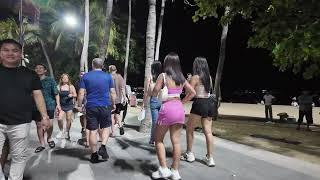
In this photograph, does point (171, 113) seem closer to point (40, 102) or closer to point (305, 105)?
point (40, 102)

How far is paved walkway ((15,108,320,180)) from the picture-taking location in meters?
7.99

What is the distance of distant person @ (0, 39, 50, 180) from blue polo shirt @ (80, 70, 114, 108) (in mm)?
3135

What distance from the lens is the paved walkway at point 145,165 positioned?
799cm

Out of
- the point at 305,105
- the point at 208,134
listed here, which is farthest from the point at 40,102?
the point at 305,105

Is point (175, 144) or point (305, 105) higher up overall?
point (305, 105)

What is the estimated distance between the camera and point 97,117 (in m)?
9.20

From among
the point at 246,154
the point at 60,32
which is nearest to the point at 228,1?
the point at 246,154

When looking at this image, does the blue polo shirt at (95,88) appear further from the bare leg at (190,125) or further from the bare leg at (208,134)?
the bare leg at (208,134)

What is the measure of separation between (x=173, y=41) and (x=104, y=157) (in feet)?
177

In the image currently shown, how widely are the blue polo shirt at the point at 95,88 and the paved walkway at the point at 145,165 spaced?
3.53 ft

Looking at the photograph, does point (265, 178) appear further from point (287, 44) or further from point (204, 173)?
point (287, 44)

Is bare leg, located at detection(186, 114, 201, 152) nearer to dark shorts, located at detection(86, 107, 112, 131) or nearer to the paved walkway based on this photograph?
the paved walkway

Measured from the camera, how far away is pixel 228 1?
12742 millimetres

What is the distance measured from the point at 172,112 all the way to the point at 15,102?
246 centimetres
